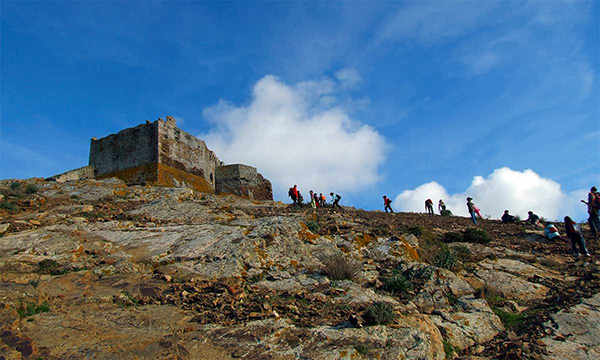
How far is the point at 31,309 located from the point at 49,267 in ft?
8.43

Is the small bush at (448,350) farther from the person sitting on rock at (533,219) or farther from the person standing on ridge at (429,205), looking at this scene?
the person standing on ridge at (429,205)

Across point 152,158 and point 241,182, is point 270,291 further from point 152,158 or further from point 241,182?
point 241,182

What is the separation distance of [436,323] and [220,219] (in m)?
8.71

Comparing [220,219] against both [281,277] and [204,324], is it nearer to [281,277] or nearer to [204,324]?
[281,277]

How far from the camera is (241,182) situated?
33438 millimetres

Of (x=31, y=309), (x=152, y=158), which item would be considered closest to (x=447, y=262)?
(x=31, y=309)

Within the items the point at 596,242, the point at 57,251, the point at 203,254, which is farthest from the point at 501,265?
the point at 57,251

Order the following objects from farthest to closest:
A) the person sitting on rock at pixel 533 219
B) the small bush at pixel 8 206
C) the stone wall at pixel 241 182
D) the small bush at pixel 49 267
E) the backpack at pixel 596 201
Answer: the stone wall at pixel 241 182 → the person sitting on rock at pixel 533 219 → the backpack at pixel 596 201 → the small bush at pixel 8 206 → the small bush at pixel 49 267

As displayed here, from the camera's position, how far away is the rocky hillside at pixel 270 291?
207 inches

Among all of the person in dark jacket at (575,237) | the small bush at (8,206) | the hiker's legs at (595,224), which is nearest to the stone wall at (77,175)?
the small bush at (8,206)

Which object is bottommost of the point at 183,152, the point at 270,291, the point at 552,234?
the point at 270,291

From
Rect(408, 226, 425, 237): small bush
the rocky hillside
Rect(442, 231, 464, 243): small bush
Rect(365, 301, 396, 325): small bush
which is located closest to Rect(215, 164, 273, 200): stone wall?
the rocky hillside

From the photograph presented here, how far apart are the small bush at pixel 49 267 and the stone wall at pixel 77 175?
787 inches

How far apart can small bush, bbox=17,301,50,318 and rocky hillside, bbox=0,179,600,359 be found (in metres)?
0.03
